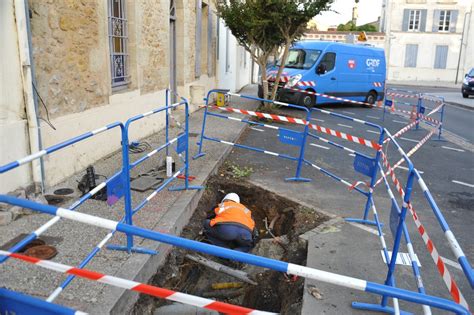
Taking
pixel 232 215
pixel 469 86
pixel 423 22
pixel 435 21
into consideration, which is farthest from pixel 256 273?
pixel 435 21

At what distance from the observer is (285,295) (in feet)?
13.6

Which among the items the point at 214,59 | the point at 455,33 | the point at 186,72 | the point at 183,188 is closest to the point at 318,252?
the point at 183,188

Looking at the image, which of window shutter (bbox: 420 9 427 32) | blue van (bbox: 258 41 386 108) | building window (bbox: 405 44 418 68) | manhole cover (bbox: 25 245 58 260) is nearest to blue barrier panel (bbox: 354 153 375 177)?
manhole cover (bbox: 25 245 58 260)

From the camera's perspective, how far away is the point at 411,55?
41.9 meters

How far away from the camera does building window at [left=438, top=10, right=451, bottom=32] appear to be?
41153 mm

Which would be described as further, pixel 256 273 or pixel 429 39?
pixel 429 39

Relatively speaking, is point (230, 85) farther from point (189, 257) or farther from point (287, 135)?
point (189, 257)

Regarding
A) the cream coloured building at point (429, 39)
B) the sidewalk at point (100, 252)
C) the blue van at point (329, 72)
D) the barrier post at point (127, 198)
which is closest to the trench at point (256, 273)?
the sidewalk at point (100, 252)

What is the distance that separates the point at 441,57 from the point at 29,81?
1761 inches

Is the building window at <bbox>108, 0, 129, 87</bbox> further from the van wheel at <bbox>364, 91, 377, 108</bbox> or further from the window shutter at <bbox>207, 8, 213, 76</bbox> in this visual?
the van wheel at <bbox>364, 91, 377, 108</bbox>

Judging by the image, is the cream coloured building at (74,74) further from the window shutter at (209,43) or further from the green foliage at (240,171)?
the window shutter at (209,43)

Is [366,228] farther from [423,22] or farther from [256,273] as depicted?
[423,22]

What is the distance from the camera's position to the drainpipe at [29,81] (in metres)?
4.61

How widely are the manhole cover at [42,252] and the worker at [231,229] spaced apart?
1.88m
